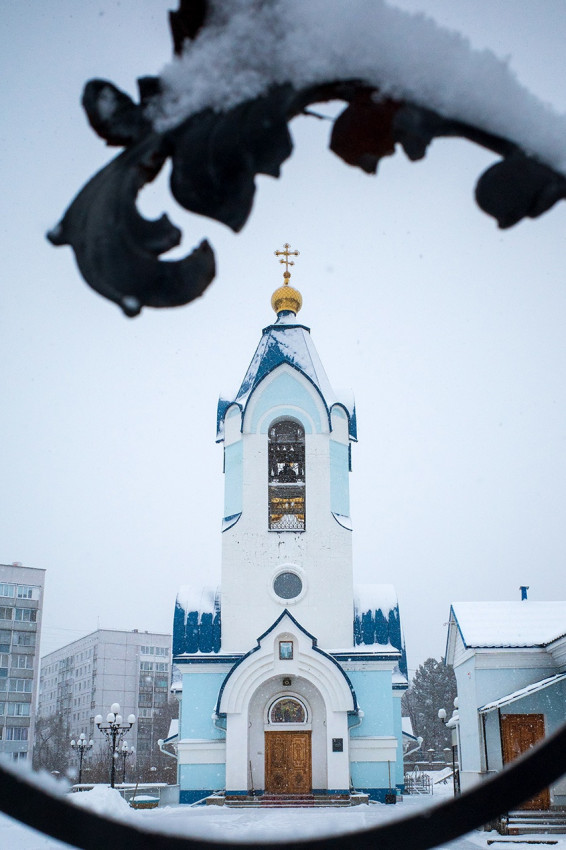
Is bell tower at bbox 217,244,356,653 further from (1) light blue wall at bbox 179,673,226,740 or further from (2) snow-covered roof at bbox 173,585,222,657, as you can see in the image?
(1) light blue wall at bbox 179,673,226,740

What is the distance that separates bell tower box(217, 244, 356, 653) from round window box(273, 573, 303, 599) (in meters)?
0.02

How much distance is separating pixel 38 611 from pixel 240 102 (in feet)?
152

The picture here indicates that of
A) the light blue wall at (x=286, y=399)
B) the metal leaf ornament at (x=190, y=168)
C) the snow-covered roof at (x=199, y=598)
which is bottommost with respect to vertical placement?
the metal leaf ornament at (x=190, y=168)

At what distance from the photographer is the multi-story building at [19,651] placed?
4066 centimetres

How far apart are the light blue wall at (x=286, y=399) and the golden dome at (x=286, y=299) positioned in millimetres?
2864

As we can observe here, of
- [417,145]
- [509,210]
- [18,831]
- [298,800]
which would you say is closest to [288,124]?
[417,145]

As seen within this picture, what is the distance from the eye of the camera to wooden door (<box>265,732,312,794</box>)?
55.9ft

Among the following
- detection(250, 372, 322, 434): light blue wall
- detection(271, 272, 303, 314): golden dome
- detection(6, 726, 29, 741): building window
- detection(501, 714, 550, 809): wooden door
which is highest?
detection(271, 272, 303, 314): golden dome

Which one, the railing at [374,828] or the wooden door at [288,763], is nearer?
the railing at [374,828]

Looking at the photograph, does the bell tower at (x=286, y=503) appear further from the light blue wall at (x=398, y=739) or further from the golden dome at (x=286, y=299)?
the light blue wall at (x=398, y=739)

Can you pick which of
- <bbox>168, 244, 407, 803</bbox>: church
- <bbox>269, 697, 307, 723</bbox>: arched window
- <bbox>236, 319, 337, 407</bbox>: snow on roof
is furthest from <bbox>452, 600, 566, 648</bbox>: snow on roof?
<bbox>236, 319, 337, 407</bbox>: snow on roof

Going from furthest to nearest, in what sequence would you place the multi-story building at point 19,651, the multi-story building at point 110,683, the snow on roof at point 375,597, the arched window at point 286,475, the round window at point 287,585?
the multi-story building at point 110,683 → the multi-story building at point 19,651 → the snow on roof at point 375,597 → the arched window at point 286,475 → the round window at point 287,585

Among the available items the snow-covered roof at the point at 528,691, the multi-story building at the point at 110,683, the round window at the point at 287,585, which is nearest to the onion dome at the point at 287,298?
the round window at the point at 287,585

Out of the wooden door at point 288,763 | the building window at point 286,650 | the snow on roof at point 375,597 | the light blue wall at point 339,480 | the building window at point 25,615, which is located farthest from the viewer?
the building window at point 25,615
